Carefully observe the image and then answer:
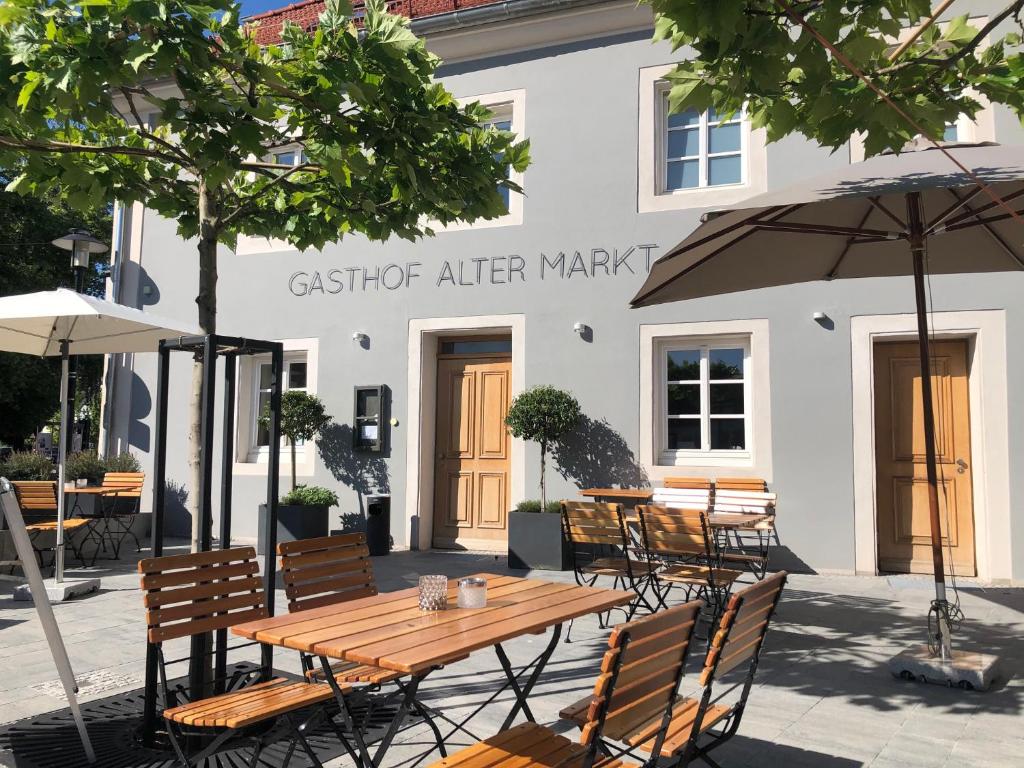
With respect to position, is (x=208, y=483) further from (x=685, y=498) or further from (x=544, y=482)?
(x=544, y=482)

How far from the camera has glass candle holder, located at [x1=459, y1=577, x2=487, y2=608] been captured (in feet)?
10.5

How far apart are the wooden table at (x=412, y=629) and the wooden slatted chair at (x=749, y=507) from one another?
426 centimetres

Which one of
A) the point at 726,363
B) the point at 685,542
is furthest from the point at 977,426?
the point at 685,542

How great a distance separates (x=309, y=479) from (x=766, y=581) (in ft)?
26.8

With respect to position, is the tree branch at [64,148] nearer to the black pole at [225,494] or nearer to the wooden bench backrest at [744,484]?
the black pole at [225,494]

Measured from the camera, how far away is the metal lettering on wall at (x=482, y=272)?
9.09 meters

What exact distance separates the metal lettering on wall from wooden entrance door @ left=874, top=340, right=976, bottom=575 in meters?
2.81

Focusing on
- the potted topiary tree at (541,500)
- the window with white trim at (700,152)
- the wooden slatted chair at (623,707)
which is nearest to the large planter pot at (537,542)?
the potted topiary tree at (541,500)

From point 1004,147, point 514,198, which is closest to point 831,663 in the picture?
point 1004,147

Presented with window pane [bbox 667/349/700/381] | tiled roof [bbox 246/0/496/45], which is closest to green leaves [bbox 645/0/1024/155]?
window pane [bbox 667/349/700/381]

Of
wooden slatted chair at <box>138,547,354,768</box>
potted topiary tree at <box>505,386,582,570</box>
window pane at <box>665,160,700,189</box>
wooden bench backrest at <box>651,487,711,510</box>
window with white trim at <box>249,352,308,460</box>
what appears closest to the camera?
wooden slatted chair at <box>138,547,354,768</box>

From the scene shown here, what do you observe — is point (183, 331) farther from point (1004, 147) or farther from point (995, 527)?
point (995, 527)

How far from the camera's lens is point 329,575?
392cm

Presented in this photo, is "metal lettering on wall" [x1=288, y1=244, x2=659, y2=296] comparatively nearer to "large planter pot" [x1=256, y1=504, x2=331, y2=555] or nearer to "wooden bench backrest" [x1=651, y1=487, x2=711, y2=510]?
"wooden bench backrest" [x1=651, y1=487, x2=711, y2=510]
